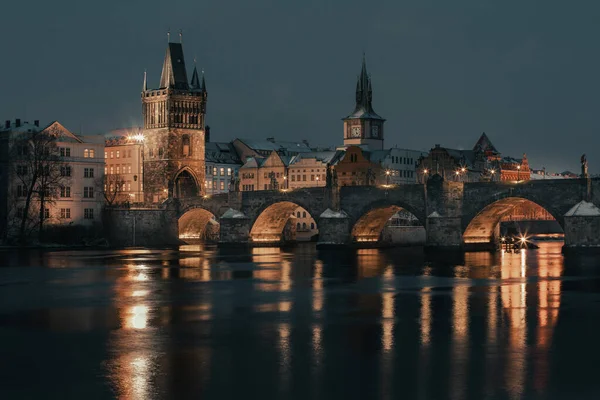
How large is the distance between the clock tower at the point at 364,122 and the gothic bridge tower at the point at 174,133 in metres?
46.8

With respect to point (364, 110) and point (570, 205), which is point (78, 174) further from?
point (364, 110)

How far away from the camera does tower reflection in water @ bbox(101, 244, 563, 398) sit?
22.7m

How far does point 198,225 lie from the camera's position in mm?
108562

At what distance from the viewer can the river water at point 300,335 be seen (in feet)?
72.4

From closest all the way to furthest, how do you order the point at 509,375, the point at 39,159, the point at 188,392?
the point at 188,392, the point at 509,375, the point at 39,159

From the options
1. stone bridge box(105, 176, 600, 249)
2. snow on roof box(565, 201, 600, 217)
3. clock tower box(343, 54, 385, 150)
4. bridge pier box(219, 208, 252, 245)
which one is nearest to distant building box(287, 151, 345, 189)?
clock tower box(343, 54, 385, 150)

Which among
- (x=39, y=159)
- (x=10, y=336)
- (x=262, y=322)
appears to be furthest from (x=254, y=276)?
(x=39, y=159)

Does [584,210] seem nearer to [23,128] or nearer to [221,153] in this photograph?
[23,128]

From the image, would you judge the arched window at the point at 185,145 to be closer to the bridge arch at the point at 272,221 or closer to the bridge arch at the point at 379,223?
the bridge arch at the point at 272,221

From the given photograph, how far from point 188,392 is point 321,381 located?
10.2ft

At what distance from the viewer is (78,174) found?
94438 mm

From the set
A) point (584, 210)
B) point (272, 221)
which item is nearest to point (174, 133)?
point (272, 221)

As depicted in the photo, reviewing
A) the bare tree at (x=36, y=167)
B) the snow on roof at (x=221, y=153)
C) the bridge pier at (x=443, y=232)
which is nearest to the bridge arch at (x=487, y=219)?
the bridge pier at (x=443, y=232)

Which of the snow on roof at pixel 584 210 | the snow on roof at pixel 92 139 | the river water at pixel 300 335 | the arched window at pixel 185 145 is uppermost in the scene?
the arched window at pixel 185 145
